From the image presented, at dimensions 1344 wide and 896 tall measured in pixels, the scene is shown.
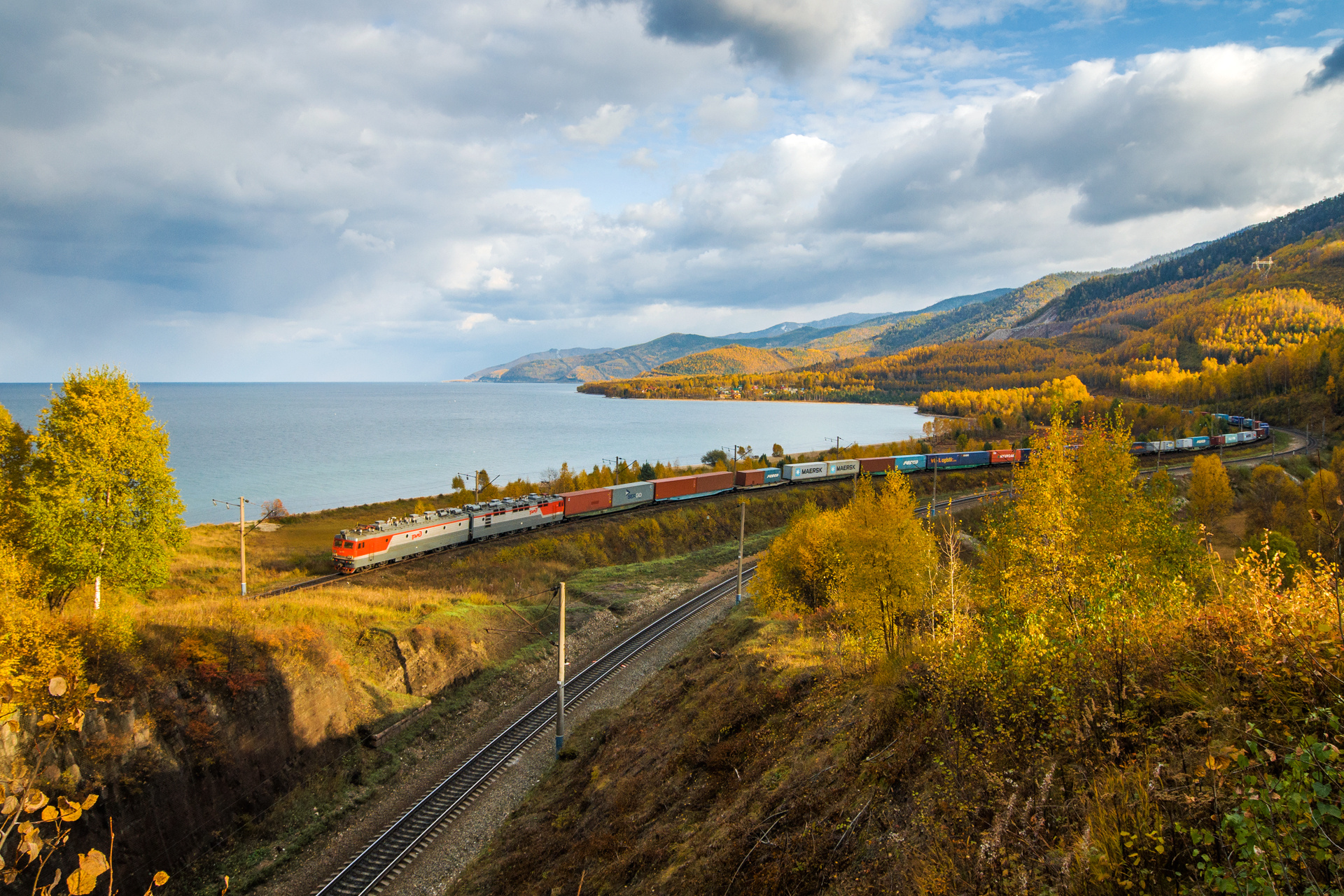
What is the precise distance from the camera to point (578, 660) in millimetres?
32875

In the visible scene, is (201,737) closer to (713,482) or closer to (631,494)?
(631,494)

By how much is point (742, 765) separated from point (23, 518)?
28797mm

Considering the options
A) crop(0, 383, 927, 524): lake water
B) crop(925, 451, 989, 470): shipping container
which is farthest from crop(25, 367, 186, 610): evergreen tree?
crop(925, 451, 989, 470): shipping container

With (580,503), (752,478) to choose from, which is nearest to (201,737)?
(580,503)

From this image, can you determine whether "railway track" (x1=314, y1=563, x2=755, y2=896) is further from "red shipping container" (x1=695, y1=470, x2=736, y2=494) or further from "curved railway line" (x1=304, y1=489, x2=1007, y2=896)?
"red shipping container" (x1=695, y1=470, x2=736, y2=494)

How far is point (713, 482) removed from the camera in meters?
70.2

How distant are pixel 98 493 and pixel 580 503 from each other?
114ft

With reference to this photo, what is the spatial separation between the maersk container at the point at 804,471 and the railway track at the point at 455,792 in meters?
44.5

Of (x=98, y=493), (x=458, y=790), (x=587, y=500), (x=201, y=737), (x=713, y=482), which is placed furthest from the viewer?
(x=713, y=482)

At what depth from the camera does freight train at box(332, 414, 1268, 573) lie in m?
40.3

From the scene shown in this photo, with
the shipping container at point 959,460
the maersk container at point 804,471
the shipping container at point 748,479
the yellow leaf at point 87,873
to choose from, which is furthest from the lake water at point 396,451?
the yellow leaf at point 87,873

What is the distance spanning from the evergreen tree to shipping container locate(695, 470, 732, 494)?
158ft

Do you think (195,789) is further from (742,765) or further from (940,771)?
(940,771)

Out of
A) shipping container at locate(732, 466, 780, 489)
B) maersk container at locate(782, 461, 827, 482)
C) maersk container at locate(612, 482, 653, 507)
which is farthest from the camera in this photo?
maersk container at locate(782, 461, 827, 482)
